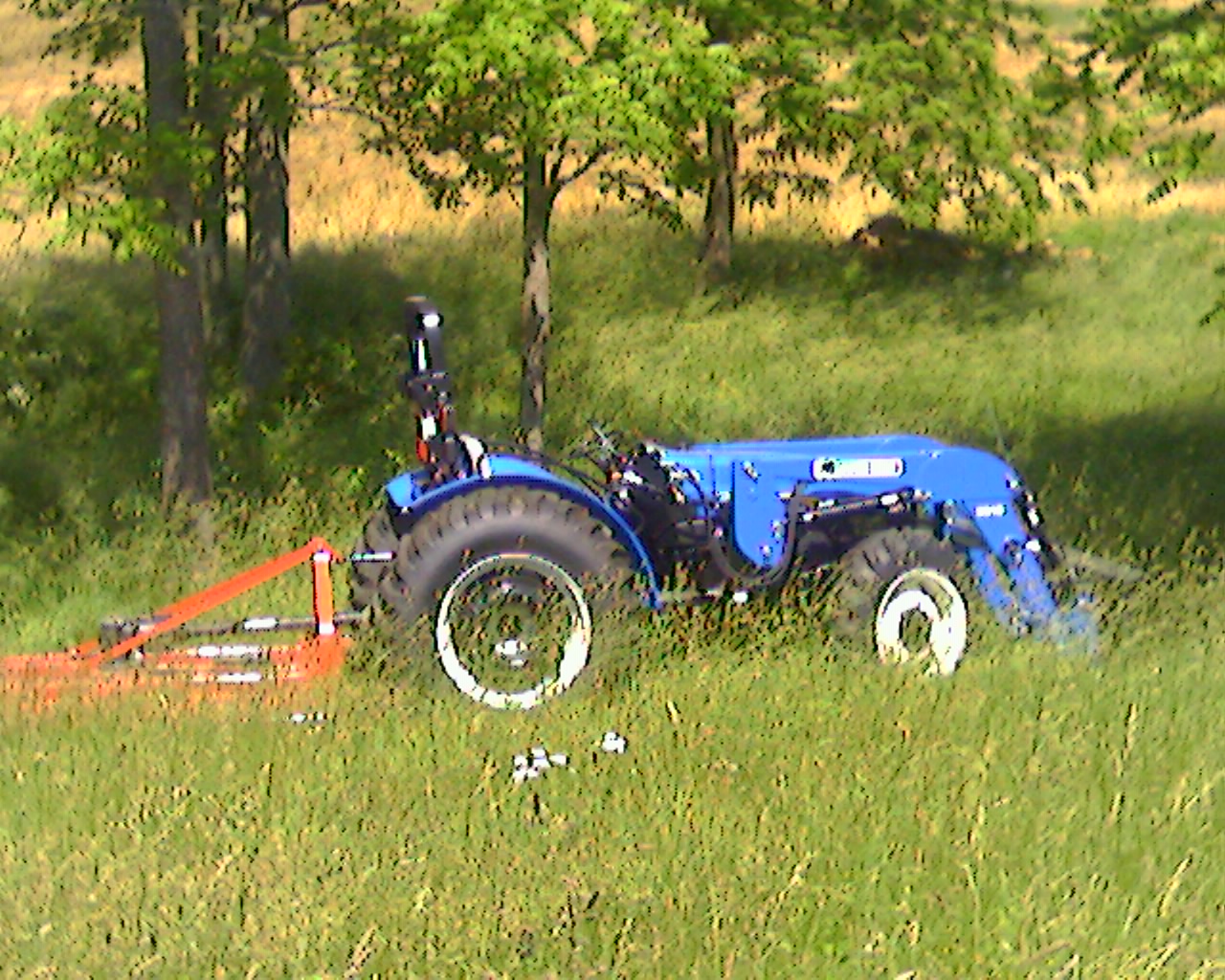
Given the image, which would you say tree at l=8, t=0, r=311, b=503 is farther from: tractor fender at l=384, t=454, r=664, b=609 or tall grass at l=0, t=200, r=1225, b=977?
tractor fender at l=384, t=454, r=664, b=609

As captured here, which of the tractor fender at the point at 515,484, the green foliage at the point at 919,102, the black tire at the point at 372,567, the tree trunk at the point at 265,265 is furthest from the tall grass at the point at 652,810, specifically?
the green foliage at the point at 919,102

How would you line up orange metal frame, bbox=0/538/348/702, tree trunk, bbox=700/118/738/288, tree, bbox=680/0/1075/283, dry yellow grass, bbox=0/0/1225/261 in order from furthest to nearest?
1. dry yellow grass, bbox=0/0/1225/261
2. tree trunk, bbox=700/118/738/288
3. tree, bbox=680/0/1075/283
4. orange metal frame, bbox=0/538/348/702

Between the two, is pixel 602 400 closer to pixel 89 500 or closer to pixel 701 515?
pixel 89 500

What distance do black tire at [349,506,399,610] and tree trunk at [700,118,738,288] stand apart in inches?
476

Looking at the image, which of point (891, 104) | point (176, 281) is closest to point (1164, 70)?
point (176, 281)

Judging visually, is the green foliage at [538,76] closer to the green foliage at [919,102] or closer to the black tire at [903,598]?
the black tire at [903,598]

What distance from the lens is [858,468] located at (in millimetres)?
7121

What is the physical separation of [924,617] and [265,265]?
363 inches

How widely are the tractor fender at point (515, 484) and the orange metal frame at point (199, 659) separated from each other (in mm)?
403

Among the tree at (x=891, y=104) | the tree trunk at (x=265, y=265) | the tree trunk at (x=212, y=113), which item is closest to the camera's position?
the tree trunk at (x=212, y=113)

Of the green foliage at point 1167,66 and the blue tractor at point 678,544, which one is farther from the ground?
the green foliage at point 1167,66

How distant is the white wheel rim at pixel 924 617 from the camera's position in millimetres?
6777

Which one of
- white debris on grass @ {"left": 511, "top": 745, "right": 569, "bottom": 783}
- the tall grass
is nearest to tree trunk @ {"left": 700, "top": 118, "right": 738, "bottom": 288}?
the tall grass

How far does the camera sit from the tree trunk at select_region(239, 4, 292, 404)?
1416cm
